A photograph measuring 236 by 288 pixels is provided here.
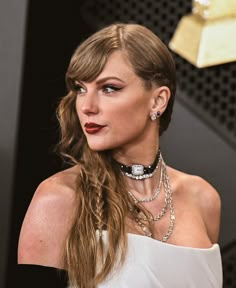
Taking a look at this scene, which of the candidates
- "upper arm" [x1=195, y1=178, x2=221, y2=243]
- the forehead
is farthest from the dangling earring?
"upper arm" [x1=195, y1=178, x2=221, y2=243]

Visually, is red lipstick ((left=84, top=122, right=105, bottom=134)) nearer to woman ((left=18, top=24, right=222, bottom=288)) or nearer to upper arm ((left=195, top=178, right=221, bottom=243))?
woman ((left=18, top=24, right=222, bottom=288))

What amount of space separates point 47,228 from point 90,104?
1.00 ft

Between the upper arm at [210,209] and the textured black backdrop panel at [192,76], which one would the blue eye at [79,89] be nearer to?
the upper arm at [210,209]

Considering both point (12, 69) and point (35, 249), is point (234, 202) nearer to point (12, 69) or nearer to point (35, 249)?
point (12, 69)

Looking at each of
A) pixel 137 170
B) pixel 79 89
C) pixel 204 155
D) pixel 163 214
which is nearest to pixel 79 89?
pixel 79 89

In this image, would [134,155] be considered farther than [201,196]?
No

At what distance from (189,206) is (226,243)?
0.65 meters

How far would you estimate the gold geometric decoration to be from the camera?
1.07 metres

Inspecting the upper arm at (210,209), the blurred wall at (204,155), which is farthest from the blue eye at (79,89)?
the blurred wall at (204,155)

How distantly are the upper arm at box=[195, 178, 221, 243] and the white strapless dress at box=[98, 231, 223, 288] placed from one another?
0.17 metres

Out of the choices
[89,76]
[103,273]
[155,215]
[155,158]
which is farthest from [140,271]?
[89,76]

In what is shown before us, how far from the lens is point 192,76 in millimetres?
2617

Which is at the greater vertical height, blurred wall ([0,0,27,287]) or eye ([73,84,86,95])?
eye ([73,84,86,95])

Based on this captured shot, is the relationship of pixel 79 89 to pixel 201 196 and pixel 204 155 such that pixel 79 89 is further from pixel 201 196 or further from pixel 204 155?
pixel 204 155
